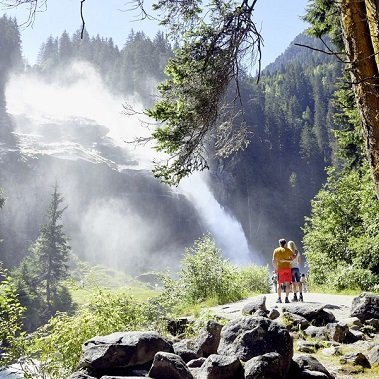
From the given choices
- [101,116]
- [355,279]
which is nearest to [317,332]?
[355,279]

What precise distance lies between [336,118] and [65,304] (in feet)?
111

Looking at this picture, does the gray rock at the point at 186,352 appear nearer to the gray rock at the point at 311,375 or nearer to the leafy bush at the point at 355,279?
the gray rock at the point at 311,375

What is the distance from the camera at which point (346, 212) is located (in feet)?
64.7

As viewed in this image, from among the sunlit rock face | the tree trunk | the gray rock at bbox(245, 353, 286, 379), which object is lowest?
the gray rock at bbox(245, 353, 286, 379)

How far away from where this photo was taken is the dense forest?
1488 centimetres

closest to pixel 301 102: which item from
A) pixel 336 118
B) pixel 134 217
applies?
pixel 134 217

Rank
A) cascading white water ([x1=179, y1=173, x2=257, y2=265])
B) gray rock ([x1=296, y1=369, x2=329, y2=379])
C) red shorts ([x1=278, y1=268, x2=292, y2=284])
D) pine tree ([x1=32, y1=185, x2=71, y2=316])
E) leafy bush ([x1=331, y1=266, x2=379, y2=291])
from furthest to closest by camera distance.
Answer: cascading white water ([x1=179, y1=173, x2=257, y2=265]) < pine tree ([x1=32, y1=185, x2=71, y2=316]) < leafy bush ([x1=331, y1=266, x2=379, y2=291]) < red shorts ([x1=278, y1=268, x2=292, y2=284]) < gray rock ([x1=296, y1=369, x2=329, y2=379])

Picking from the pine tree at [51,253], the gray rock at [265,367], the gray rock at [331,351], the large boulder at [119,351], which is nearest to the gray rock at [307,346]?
the gray rock at [331,351]

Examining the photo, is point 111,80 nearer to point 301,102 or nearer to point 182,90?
point 301,102

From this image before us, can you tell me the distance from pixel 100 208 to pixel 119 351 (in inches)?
3078

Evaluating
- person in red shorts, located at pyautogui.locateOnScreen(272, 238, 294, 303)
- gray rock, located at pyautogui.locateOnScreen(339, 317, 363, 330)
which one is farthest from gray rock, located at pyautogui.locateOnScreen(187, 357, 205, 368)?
person in red shorts, located at pyautogui.locateOnScreen(272, 238, 294, 303)

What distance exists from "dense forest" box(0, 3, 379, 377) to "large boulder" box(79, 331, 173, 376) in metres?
0.63

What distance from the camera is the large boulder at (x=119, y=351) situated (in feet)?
18.5

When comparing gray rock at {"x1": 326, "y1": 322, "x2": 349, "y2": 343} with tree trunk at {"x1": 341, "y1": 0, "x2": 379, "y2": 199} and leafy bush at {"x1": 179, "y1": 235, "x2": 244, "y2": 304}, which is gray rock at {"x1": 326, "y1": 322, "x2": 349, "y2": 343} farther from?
leafy bush at {"x1": 179, "y1": 235, "x2": 244, "y2": 304}
